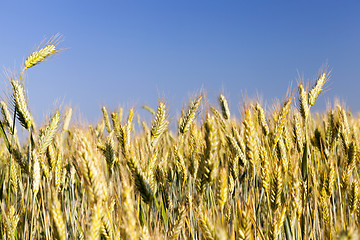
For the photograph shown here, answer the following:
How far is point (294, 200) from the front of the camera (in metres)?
1.62

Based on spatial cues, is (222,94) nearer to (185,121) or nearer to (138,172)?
(185,121)

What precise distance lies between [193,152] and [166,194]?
44 centimetres

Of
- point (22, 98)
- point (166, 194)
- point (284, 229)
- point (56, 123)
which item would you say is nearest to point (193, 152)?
point (166, 194)

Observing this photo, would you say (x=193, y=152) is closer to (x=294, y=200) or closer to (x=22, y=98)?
(x=294, y=200)

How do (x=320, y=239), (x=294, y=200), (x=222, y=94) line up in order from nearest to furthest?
(x=294, y=200) < (x=320, y=239) < (x=222, y=94)

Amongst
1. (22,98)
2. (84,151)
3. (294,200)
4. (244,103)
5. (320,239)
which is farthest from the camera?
(320,239)

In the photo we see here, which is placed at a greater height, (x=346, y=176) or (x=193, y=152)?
(x=193, y=152)

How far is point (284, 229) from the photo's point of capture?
2.09 m

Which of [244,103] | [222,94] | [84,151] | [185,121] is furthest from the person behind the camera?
[222,94]

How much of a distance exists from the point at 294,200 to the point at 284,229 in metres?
0.57

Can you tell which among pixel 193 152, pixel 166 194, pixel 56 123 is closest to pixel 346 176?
pixel 193 152

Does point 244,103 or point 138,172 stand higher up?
point 244,103

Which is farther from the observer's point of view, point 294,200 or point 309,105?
point 309,105

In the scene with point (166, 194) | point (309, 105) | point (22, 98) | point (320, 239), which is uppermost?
point (309, 105)
